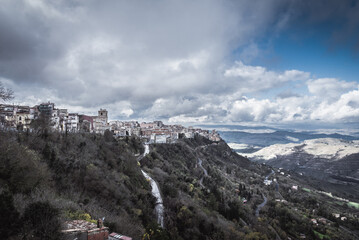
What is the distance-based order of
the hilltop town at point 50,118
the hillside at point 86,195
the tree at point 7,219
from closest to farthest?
the tree at point 7,219, the hillside at point 86,195, the hilltop town at point 50,118

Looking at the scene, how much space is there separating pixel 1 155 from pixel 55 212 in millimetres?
7912

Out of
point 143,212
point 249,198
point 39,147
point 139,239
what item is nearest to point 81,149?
point 39,147

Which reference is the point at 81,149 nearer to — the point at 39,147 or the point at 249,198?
the point at 39,147

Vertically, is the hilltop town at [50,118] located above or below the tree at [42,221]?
above

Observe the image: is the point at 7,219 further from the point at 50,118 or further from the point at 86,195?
the point at 50,118

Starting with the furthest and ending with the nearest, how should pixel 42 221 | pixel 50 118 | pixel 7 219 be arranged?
1. pixel 50 118
2. pixel 42 221
3. pixel 7 219

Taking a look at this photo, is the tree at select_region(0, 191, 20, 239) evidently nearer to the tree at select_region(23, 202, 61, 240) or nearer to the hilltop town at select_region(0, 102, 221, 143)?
the tree at select_region(23, 202, 61, 240)

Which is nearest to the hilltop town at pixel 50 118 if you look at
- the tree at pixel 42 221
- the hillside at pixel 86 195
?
the hillside at pixel 86 195

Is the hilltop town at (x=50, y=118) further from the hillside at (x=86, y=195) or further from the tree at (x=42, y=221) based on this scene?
the tree at (x=42, y=221)

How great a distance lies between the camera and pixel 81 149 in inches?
1073

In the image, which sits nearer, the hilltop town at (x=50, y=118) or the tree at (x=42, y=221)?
the tree at (x=42, y=221)

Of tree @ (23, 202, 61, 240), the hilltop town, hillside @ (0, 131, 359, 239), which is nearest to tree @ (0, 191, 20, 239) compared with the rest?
hillside @ (0, 131, 359, 239)

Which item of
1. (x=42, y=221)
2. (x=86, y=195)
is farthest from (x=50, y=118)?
(x=42, y=221)

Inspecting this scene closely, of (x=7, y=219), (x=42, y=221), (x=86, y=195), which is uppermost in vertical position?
(x=7, y=219)
